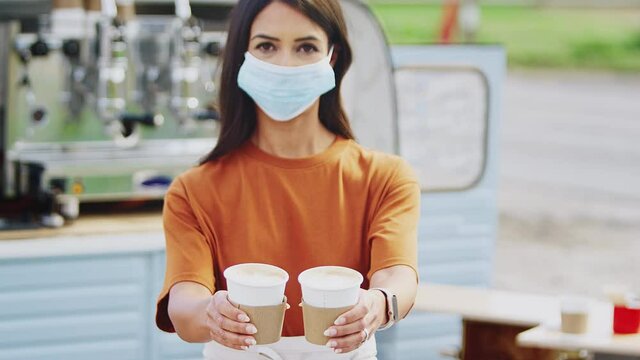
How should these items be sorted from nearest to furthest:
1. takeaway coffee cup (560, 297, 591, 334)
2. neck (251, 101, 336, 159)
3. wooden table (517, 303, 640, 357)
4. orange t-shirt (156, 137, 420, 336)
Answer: orange t-shirt (156, 137, 420, 336) < neck (251, 101, 336, 159) < wooden table (517, 303, 640, 357) < takeaway coffee cup (560, 297, 591, 334)

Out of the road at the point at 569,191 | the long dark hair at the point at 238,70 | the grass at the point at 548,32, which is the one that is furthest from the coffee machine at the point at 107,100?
the grass at the point at 548,32

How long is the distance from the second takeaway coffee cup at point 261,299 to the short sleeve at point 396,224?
0.87ft

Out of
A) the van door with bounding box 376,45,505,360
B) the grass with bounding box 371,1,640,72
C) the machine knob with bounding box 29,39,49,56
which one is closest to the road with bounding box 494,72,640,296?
the van door with bounding box 376,45,505,360

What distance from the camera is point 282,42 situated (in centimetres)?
240

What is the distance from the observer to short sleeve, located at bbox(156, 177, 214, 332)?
7.54 feet

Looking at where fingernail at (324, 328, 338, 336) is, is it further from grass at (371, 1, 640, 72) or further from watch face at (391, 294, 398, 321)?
grass at (371, 1, 640, 72)

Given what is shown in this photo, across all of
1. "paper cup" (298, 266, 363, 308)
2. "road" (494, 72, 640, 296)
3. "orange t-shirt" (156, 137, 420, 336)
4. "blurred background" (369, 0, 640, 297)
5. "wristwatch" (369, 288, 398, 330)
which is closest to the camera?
"paper cup" (298, 266, 363, 308)

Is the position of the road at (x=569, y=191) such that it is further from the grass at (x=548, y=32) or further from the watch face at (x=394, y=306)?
the watch face at (x=394, y=306)

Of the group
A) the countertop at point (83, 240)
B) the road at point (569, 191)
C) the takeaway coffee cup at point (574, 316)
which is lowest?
the road at point (569, 191)

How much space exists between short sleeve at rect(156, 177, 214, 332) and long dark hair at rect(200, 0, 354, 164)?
0.12m

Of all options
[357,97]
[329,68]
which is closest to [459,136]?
[357,97]

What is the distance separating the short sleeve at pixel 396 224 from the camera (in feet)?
Answer: 7.60

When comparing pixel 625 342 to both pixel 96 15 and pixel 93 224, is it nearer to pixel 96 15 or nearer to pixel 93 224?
pixel 93 224

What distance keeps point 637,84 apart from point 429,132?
13449 millimetres
